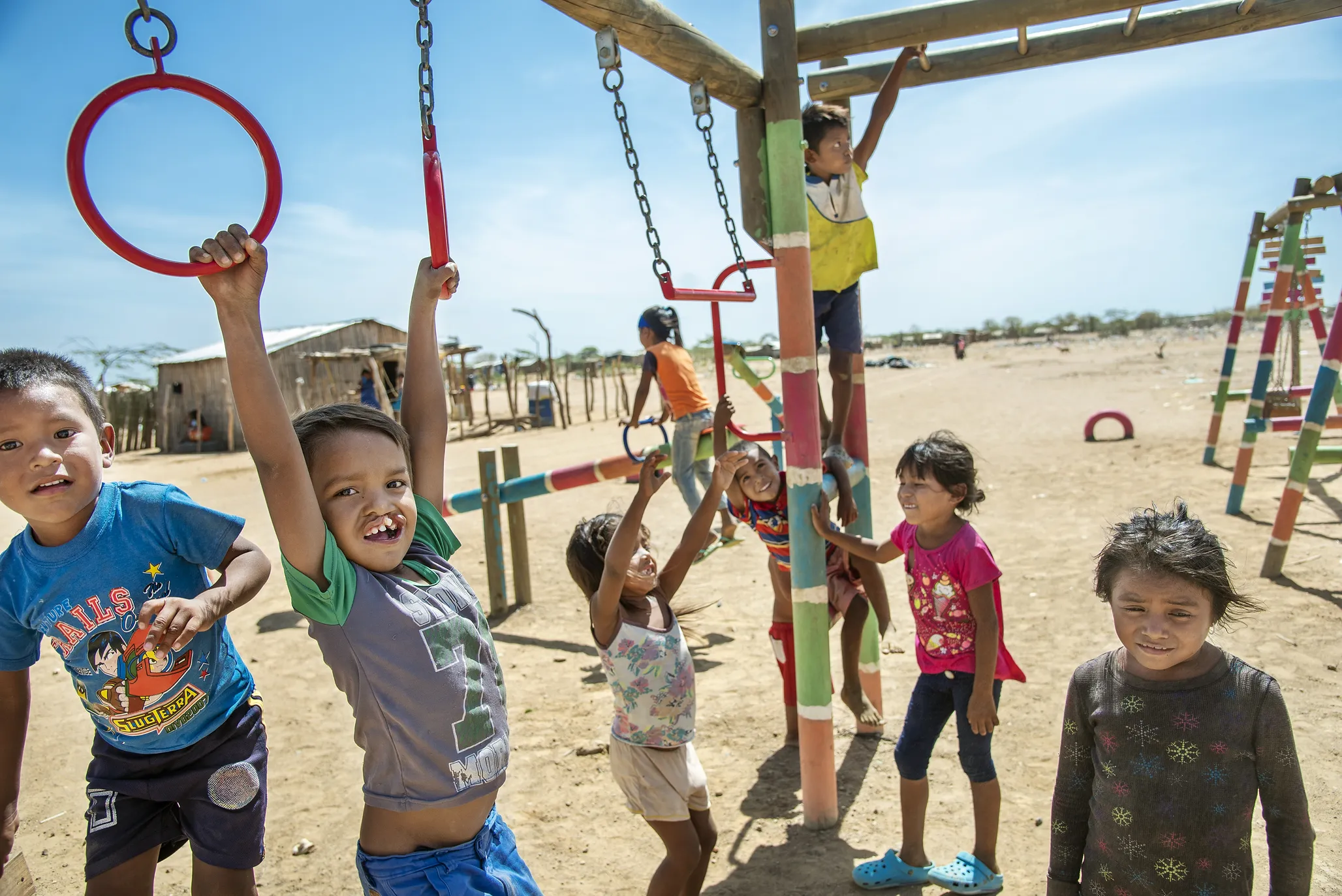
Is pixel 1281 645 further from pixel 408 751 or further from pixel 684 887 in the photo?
pixel 408 751

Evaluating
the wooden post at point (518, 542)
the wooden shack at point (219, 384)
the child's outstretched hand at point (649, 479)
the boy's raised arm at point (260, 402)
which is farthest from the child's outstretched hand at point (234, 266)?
the wooden shack at point (219, 384)

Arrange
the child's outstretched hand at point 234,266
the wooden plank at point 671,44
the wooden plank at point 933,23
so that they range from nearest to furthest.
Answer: the child's outstretched hand at point 234,266
the wooden plank at point 671,44
the wooden plank at point 933,23

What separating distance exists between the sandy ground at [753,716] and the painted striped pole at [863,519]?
0.18 m

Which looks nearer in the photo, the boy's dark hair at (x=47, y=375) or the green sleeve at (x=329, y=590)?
the green sleeve at (x=329, y=590)

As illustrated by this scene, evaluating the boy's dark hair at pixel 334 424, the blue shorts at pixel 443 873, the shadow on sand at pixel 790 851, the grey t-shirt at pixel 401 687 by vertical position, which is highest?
the boy's dark hair at pixel 334 424

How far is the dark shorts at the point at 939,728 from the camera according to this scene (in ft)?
7.83

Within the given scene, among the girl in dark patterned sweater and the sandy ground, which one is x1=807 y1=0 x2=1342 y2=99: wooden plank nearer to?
the sandy ground

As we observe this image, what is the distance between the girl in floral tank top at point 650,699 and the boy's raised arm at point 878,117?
1.86 metres

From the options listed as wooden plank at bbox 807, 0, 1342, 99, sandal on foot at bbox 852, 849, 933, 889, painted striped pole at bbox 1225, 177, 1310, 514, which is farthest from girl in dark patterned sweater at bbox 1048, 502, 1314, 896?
painted striped pole at bbox 1225, 177, 1310, 514

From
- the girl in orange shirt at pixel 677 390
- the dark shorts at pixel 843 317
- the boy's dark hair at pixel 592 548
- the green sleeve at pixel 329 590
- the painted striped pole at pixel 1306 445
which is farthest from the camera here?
the girl in orange shirt at pixel 677 390

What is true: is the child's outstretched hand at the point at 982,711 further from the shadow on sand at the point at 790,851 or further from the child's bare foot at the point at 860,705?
the child's bare foot at the point at 860,705

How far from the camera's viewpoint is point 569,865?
2854 mm

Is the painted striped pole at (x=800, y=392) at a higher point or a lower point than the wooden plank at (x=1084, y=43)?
lower

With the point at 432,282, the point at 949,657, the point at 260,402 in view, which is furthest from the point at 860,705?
the point at 260,402
